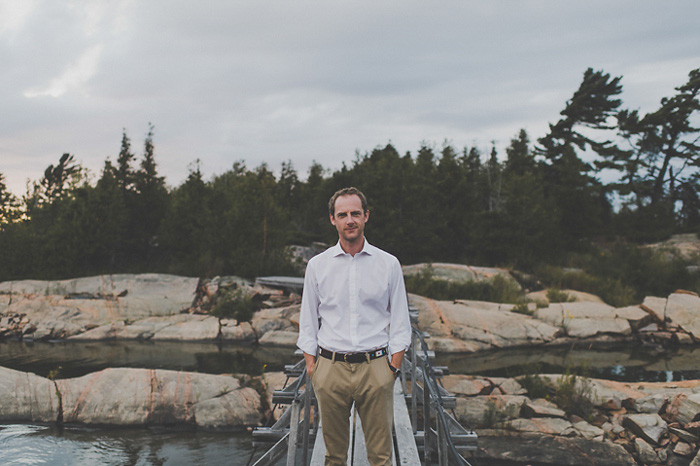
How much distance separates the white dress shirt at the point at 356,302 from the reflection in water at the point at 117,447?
6591 millimetres

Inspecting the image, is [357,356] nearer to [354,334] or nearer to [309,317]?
[354,334]

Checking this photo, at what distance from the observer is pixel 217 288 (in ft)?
69.2

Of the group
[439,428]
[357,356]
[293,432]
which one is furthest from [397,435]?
[357,356]

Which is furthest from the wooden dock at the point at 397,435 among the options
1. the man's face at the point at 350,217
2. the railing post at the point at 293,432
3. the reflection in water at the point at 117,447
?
the reflection in water at the point at 117,447

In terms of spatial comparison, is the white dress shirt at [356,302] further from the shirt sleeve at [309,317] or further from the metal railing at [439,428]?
the metal railing at [439,428]

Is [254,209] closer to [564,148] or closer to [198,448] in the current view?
[198,448]

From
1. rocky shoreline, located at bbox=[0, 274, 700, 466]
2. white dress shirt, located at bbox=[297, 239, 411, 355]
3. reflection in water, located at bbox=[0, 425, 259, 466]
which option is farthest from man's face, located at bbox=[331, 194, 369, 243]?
rocky shoreline, located at bbox=[0, 274, 700, 466]

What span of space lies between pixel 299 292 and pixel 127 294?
7523 mm

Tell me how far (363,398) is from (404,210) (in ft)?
85.1

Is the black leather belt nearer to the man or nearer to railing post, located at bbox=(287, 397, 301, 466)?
the man

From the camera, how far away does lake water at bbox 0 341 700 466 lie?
8.41 meters

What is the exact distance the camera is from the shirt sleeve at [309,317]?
9.84 feet

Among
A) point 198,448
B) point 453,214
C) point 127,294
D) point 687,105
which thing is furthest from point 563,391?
point 687,105

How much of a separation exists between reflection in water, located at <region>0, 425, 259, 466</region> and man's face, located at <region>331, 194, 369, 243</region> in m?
6.97
